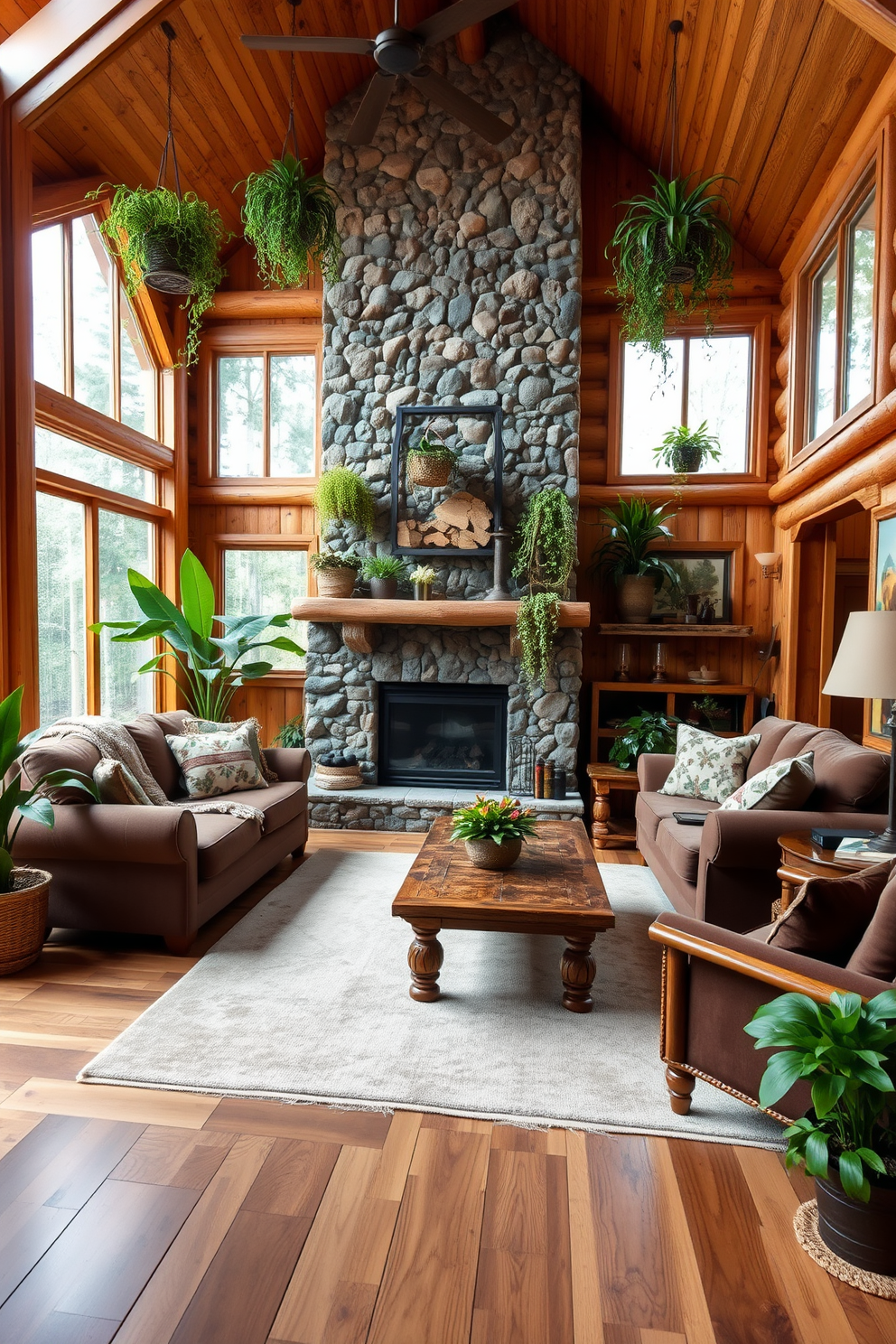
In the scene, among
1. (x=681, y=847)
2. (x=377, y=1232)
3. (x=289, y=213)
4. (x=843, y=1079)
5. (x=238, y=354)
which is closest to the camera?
(x=843, y=1079)

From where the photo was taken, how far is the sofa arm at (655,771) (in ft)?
15.4

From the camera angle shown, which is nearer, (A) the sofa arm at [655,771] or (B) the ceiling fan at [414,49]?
(B) the ceiling fan at [414,49]

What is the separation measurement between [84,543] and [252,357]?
230cm

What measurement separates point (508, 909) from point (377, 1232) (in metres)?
1.17

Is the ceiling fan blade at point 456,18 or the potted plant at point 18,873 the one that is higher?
the ceiling fan blade at point 456,18

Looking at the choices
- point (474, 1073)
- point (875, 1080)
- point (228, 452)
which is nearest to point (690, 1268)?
point (875, 1080)

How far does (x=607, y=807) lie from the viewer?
17.9ft

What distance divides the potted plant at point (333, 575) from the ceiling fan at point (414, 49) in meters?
2.67

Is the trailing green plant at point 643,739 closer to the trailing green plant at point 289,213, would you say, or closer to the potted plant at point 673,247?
the potted plant at point 673,247

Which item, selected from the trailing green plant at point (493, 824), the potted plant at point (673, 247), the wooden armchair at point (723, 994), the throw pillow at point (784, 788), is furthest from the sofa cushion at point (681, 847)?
the potted plant at point (673, 247)

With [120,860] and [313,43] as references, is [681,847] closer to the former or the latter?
[120,860]

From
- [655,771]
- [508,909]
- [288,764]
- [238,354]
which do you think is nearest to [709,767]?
[655,771]

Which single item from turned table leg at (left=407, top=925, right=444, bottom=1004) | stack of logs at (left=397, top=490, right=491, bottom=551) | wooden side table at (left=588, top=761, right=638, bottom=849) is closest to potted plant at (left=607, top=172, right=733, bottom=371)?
stack of logs at (left=397, top=490, right=491, bottom=551)

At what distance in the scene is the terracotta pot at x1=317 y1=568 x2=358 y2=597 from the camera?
18.6ft
